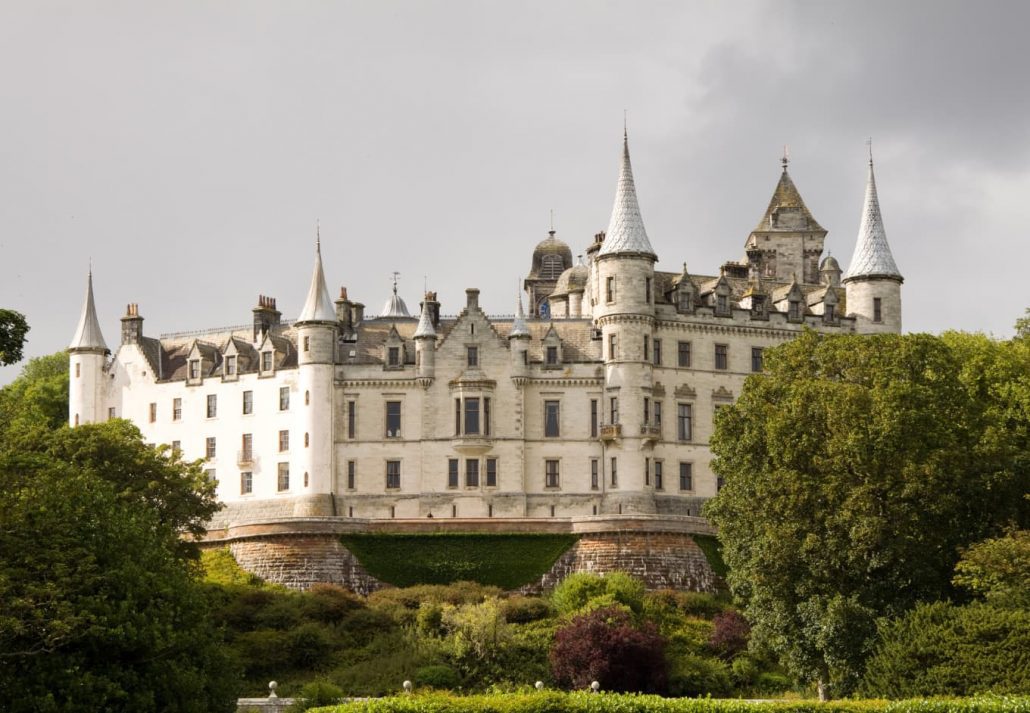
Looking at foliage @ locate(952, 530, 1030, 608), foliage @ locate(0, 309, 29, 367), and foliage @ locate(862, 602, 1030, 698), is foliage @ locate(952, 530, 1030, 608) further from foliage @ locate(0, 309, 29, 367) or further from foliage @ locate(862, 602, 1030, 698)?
foliage @ locate(0, 309, 29, 367)

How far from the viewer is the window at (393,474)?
273 ft

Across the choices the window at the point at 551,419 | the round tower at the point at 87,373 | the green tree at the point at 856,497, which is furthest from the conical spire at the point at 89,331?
the green tree at the point at 856,497

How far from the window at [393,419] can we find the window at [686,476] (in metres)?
12.7

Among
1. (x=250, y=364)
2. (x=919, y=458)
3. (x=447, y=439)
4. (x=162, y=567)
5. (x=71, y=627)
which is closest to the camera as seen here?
(x=71, y=627)

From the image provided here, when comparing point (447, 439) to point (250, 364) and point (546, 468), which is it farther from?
point (250, 364)

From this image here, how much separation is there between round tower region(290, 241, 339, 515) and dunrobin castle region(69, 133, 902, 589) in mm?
78

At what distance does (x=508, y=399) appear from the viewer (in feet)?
273

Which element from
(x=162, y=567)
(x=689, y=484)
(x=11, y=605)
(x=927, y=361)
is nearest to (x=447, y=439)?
(x=689, y=484)

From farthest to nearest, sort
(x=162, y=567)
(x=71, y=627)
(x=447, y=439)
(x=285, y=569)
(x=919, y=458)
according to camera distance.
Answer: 1. (x=447, y=439)
2. (x=285, y=569)
3. (x=919, y=458)
4. (x=162, y=567)
5. (x=71, y=627)

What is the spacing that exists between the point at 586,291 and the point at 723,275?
30.4ft

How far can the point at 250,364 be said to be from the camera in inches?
3494

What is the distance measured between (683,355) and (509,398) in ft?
27.0

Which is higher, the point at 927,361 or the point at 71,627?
the point at 927,361

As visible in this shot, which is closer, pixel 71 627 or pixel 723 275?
pixel 71 627
